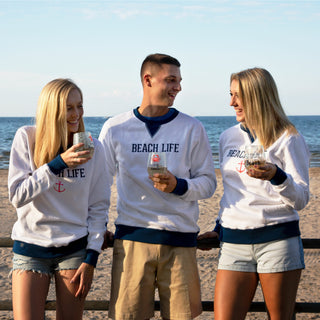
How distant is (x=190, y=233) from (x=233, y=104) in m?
0.97

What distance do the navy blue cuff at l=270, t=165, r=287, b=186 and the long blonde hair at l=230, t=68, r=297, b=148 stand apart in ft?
0.99

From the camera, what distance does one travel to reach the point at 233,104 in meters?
3.30

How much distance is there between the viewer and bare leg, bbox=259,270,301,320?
2.98 m

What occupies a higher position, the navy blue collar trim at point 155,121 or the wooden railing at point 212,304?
the navy blue collar trim at point 155,121

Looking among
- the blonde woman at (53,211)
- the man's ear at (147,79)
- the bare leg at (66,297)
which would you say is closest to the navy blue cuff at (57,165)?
the blonde woman at (53,211)

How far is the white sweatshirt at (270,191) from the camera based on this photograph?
9.80ft

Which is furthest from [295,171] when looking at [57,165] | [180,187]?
[57,165]

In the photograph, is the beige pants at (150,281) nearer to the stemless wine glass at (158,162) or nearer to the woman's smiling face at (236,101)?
the stemless wine glass at (158,162)

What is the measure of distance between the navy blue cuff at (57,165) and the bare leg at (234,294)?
1271 millimetres

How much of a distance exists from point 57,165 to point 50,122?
303mm

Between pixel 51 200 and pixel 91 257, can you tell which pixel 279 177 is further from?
pixel 51 200

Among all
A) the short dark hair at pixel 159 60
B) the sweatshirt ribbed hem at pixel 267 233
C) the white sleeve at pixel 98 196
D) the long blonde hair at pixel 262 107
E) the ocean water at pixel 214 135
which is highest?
the short dark hair at pixel 159 60

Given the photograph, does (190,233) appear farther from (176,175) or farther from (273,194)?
(273,194)

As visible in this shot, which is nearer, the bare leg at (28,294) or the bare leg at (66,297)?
the bare leg at (28,294)
